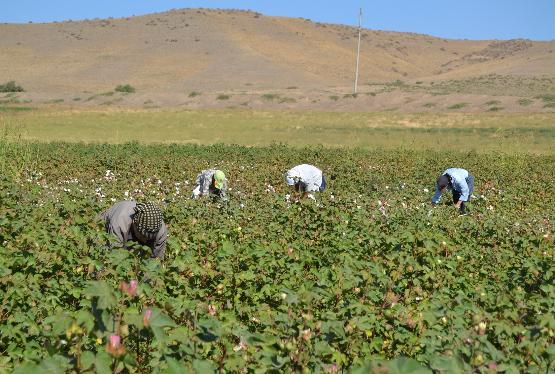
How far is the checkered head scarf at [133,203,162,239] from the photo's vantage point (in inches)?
232

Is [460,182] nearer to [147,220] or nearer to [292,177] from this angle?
[292,177]

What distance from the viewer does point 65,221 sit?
6.86 meters

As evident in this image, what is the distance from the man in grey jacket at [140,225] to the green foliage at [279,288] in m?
0.17

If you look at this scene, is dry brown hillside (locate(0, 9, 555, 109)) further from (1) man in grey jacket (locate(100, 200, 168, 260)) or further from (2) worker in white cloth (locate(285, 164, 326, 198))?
(1) man in grey jacket (locate(100, 200, 168, 260))

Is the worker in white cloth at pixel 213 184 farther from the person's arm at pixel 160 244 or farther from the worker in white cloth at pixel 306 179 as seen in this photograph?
the person's arm at pixel 160 244

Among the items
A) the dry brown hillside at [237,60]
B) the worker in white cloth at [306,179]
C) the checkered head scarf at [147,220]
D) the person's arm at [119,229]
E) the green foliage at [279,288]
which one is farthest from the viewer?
the dry brown hillside at [237,60]

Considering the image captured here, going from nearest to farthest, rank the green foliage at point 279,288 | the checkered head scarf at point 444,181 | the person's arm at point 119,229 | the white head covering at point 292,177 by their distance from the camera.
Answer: the green foliage at point 279,288
the person's arm at point 119,229
the white head covering at point 292,177
the checkered head scarf at point 444,181

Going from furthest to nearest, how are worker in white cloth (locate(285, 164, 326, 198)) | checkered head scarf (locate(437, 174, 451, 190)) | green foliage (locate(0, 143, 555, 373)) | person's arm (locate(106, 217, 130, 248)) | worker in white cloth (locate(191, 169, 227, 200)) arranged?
checkered head scarf (locate(437, 174, 451, 190)) → worker in white cloth (locate(285, 164, 326, 198)) → worker in white cloth (locate(191, 169, 227, 200)) → person's arm (locate(106, 217, 130, 248)) → green foliage (locate(0, 143, 555, 373))

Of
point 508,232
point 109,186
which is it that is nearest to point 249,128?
point 109,186

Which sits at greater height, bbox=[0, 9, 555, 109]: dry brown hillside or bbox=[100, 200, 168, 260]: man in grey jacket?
bbox=[0, 9, 555, 109]: dry brown hillside

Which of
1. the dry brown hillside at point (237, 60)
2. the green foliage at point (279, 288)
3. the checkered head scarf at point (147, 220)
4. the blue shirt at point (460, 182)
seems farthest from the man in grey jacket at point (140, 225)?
the dry brown hillside at point (237, 60)

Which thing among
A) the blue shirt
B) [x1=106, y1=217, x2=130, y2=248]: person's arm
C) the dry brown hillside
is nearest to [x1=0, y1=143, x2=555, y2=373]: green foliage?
[x1=106, y1=217, x2=130, y2=248]: person's arm

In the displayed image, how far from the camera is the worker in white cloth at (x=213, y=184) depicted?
10078mm

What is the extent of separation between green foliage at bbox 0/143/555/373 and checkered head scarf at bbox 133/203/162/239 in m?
0.25
